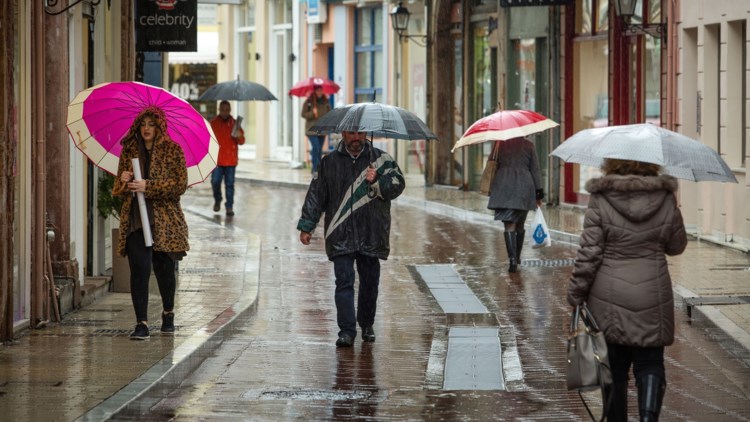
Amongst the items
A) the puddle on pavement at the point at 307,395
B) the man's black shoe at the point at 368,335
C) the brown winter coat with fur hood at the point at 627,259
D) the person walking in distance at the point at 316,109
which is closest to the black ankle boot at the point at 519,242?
the man's black shoe at the point at 368,335

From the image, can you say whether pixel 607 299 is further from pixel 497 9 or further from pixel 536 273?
pixel 497 9

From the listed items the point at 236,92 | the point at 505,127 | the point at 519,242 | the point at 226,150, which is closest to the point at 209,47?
the point at 236,92

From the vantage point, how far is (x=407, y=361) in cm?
1103

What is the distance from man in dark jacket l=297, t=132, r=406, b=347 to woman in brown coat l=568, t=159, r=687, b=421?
3.82 meters

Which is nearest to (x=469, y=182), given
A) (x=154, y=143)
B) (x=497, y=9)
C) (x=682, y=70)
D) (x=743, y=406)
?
(x=497, y=9)

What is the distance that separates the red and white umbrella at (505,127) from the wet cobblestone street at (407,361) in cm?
145

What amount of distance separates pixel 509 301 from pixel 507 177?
2929 millimetres

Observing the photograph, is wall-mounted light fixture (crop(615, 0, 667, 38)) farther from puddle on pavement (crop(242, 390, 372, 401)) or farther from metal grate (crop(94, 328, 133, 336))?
puddle on pavement (crop(242, 390, 372, 401))

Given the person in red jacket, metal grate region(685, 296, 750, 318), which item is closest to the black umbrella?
the person in red jacket

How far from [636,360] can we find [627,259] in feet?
1.69

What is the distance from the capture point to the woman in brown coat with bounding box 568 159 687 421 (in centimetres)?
781

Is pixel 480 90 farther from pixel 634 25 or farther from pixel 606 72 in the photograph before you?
pixel 634 25

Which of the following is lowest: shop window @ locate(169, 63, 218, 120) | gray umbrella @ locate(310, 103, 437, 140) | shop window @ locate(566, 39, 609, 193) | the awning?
gray umbrella @ locate(310, 103, 437, 140)

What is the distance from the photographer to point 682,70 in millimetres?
21156
